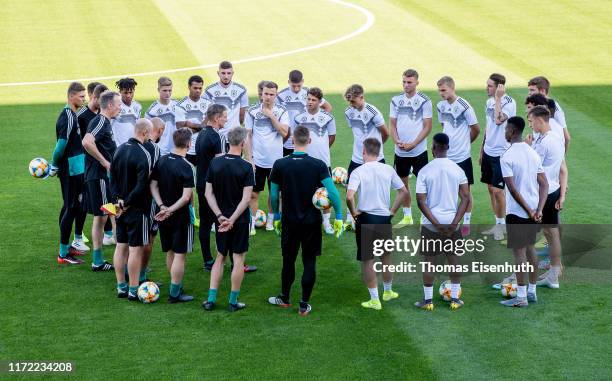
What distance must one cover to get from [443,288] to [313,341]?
202 cm

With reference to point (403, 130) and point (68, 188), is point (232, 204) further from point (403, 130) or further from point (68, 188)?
point (403, 130)

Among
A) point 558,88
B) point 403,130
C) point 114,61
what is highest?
point 403,130

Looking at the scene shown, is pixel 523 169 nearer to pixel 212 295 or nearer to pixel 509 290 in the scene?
pixel 509 290

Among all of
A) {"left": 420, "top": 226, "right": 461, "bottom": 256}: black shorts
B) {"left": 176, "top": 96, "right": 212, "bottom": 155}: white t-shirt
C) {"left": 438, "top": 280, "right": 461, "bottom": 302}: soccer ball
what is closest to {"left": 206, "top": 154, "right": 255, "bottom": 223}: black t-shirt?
{"left": 420, "top": 226, "right": 461, "bottom": 256}: black shorts

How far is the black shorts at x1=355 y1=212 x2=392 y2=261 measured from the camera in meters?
11.1

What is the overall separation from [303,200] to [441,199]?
1.64 meters

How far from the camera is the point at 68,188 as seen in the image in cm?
1288

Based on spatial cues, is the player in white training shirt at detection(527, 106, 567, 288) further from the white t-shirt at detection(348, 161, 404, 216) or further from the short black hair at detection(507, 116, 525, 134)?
the white t-shirt at detection(348, 161, 404, 216)

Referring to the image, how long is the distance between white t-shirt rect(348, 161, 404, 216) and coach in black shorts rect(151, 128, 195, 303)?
199 cm

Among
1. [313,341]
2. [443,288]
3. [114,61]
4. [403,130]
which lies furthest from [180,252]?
[114,61]

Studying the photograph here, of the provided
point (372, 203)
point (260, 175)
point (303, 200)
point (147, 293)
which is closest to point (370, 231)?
point (372, 203)

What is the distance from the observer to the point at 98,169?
491 inches

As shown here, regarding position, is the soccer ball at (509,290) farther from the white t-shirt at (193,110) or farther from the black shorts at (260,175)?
the white t-shirt at (193,110)

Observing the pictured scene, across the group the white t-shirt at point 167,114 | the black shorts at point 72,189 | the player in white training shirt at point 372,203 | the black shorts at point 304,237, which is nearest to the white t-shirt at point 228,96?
the white t-shirt at point 167,114
